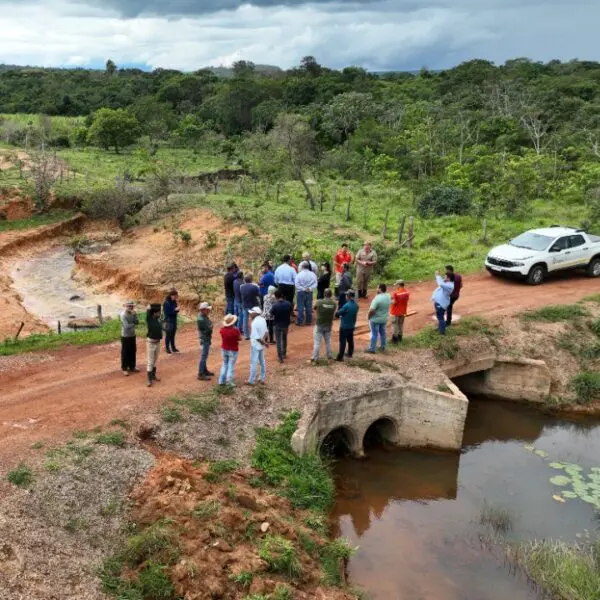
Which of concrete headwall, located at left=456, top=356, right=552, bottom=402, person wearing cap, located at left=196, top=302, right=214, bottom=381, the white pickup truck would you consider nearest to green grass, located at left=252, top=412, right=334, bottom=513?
person wearing cap, located at left=196, top=302, right=214, bottom=381

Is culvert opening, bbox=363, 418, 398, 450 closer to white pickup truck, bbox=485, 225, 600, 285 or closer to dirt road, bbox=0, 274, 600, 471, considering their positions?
dirt road, bbox=0, 274, 600, 471

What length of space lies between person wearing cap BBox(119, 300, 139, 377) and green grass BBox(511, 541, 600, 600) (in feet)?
26.5

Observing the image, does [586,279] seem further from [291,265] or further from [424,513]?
[424,513]

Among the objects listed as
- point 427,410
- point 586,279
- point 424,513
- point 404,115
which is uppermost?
point 404,115

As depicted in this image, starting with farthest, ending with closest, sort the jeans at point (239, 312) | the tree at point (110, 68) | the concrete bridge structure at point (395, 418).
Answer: the tree at point (110, 68)
the jeans at point (239, 312)
the concrete bridge structure at point (395, 418)

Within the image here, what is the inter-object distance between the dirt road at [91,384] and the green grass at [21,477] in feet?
1.00

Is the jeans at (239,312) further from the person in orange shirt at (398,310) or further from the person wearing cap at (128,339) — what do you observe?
the person in orange shirt at (398,310)

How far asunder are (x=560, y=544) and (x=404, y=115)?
45.9m

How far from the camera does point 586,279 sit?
856 inches

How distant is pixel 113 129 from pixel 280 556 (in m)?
43.6

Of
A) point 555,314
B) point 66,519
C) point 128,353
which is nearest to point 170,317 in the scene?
point 128,353

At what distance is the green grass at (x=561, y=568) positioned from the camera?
32.9ft

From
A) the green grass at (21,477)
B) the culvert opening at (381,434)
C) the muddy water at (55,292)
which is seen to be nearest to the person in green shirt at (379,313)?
the culvert opening at (381,434)

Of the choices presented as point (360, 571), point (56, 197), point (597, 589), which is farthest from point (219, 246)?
point (597, 589)
